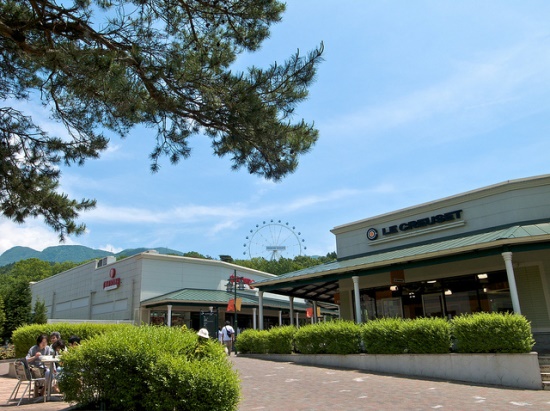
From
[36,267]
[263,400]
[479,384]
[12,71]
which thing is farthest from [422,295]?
[36,267]

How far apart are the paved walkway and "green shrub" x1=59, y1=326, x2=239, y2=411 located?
2.63 feet

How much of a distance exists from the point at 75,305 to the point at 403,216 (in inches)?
1466

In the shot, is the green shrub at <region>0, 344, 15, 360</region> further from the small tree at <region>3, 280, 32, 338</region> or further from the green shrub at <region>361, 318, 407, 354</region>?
→ the green shrub at <region>361, 318, 407, 354</region>

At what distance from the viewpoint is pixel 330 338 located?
15.5 metres

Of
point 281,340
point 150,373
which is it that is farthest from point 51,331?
point 150,373

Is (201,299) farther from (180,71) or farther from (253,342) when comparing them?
(180,71)

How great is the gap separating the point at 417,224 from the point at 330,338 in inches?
252

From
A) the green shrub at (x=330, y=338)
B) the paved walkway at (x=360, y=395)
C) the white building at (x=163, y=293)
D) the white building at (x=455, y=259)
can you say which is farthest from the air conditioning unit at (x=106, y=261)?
the paved walkway at (x=360, y=395)

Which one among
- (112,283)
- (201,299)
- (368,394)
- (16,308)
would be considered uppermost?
(112,283)

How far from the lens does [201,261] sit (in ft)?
130

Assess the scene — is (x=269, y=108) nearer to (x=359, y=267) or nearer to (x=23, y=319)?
(x=359, y=267)

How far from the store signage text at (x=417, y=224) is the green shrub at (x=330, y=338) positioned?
17.6ft

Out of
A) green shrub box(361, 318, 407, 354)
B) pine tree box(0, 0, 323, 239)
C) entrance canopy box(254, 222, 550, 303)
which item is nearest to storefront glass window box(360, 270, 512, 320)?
entrance canopy box(254, 222, 550, 303)

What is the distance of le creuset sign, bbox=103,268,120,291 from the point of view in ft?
126
